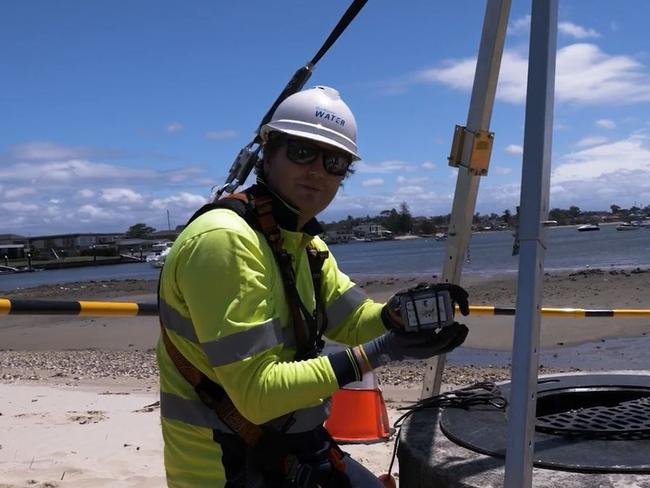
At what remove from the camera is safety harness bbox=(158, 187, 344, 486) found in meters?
2.12

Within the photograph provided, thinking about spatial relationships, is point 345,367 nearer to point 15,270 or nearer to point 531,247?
point 531,247

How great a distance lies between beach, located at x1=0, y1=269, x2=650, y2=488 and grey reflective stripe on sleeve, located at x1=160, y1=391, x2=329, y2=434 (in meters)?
2.51

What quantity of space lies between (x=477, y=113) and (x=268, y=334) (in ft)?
5.33

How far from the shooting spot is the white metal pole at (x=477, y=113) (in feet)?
10.0

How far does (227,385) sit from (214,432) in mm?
242

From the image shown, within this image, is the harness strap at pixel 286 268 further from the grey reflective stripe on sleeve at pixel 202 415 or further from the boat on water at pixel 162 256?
the boat on water at pixel 162 256

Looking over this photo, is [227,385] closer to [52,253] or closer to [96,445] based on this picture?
[96,445]

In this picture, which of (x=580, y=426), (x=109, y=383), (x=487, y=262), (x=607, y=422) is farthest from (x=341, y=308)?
(x=487, y=262)

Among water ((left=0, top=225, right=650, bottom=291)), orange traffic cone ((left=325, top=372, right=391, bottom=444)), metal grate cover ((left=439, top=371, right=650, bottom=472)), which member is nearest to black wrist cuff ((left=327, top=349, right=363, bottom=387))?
metal grate cover ((left=439, top=371, right=650, bottom=472))

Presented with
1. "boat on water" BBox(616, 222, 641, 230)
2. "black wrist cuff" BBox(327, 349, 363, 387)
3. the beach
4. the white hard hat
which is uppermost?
"boat on water" BBox(616, 222, 641, 230)

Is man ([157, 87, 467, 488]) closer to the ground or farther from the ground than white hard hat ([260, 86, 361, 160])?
closer to the ground

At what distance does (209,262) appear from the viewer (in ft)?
6.43

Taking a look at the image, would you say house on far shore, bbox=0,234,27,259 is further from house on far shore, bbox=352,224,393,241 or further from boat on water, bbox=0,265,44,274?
house on far shore, bbox=352,224,393,241

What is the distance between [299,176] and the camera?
2299 mm
